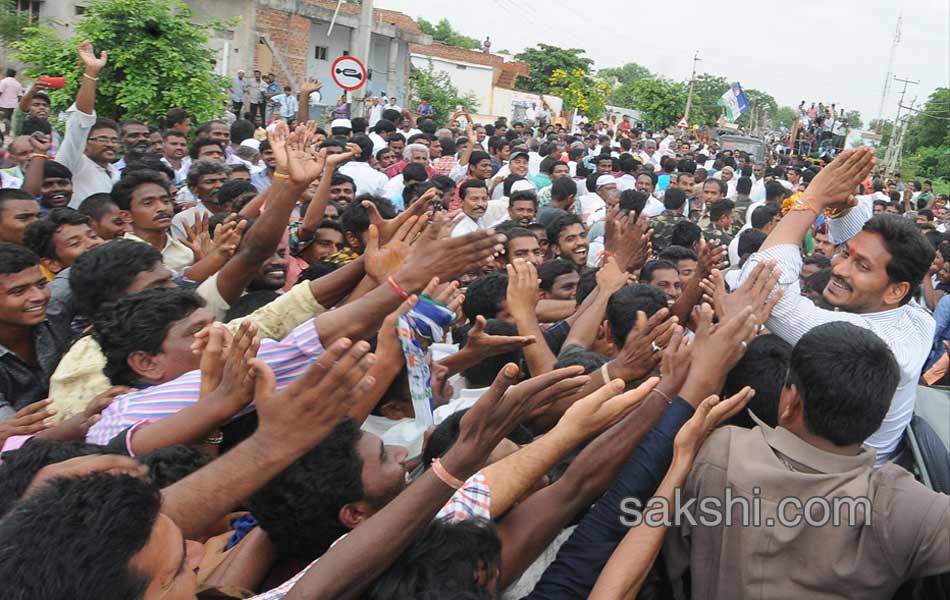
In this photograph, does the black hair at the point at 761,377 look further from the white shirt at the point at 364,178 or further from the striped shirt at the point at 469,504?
the white shirt at the point at 364,178

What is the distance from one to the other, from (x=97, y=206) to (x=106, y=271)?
157cm

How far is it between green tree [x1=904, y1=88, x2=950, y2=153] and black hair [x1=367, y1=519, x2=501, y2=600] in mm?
46346

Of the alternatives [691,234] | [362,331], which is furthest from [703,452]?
[691,234]

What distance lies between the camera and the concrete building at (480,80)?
34.8m

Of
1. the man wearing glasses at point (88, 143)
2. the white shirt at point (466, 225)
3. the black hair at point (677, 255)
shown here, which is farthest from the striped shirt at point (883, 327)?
the man wearing glasses at point (88, 143)

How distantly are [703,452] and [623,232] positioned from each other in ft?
8.25

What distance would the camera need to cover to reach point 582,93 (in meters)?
35.1

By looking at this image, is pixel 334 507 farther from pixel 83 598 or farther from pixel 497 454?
pixel 83 598

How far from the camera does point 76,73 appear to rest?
838 centimetres

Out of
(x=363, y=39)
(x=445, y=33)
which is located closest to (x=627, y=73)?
(x=445, y=33)

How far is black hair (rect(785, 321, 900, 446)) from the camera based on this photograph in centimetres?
184

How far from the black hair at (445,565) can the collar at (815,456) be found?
0.73 m

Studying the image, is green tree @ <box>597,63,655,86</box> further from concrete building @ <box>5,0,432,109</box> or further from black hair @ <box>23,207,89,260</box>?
black hair @ <box>23,207,89,260</box>

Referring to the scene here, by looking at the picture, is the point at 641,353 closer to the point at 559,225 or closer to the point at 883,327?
the point at 883,327
